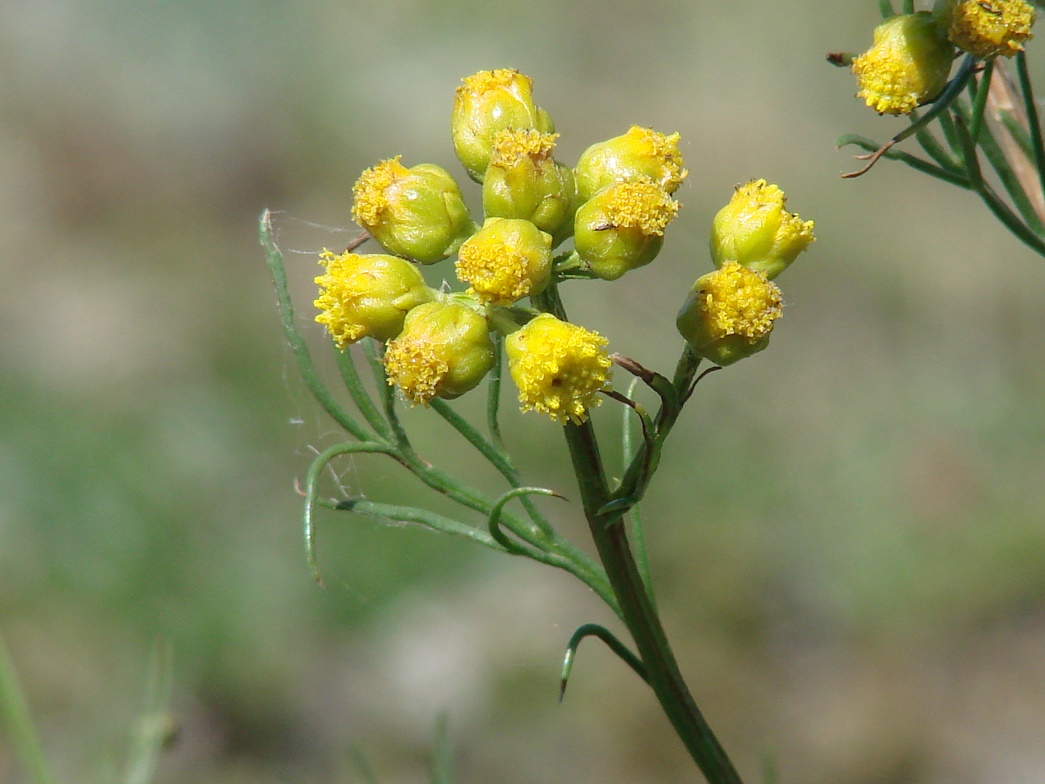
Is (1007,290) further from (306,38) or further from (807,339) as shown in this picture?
→ (306,38)

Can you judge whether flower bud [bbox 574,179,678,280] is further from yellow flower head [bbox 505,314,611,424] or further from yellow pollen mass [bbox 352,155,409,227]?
yellow pollen mass [bbox 352,155,409,227]

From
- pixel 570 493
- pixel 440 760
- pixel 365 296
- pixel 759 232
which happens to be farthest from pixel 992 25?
pixel 570 493

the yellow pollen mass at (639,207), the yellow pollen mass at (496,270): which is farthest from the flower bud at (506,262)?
the yellow pollen mass at (639,207)

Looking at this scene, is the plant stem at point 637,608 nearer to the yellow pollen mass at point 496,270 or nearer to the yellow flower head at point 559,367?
the yellow flower head at point 559,367

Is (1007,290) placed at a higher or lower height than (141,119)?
lower

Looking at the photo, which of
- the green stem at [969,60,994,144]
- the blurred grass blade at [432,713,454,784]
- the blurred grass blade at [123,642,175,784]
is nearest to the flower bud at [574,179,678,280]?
the green stem at [969,60,994,144]

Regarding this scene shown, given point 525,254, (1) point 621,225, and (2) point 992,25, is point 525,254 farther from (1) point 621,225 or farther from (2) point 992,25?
(2) point 992,25

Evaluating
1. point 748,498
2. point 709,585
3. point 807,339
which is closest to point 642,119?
point 807,339

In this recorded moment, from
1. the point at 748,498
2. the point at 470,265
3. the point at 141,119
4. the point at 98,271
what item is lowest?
the point at 748,498
